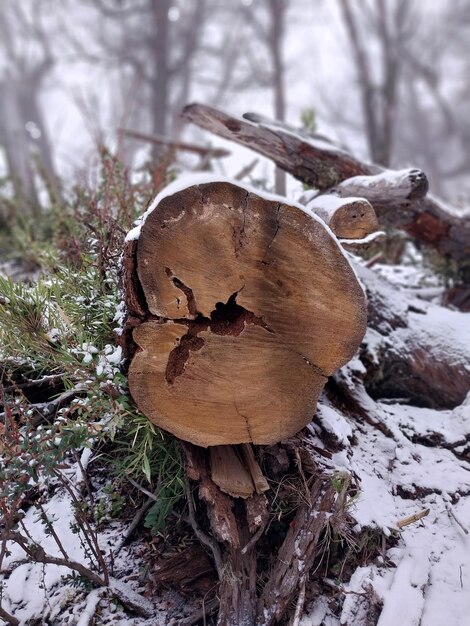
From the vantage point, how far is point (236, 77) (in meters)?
12.8

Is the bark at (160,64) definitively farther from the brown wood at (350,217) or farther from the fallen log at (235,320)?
the fallen log at (235,320)

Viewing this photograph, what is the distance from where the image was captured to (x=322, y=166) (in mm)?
3006

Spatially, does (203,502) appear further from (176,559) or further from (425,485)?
(425,485)

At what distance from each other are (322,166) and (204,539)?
2352mm

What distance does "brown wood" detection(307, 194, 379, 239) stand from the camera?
2084mm

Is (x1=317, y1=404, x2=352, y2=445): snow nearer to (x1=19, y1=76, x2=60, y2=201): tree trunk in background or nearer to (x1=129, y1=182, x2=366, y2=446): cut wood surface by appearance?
(x1=129, y1=182, x2=366, y2=446): cut wood surface

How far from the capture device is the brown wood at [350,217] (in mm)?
2084

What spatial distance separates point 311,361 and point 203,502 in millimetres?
770

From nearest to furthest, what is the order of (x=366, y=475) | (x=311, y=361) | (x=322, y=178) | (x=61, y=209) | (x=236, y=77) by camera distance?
(x=311, y=361) < (x=366, y=475) < (x=322, y=178) < (x=61, y=209) < (x=236, y=77)

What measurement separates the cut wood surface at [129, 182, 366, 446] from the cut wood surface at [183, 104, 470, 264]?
4.31ft

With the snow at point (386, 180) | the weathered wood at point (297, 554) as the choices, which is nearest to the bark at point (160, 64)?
the snow at point (386, 180)

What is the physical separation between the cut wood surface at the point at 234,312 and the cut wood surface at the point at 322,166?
4.31ft

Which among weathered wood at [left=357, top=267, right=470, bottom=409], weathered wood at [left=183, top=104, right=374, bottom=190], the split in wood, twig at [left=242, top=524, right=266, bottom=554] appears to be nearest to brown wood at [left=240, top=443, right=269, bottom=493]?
the split in wood

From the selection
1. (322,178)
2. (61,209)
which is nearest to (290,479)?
(322,178)
